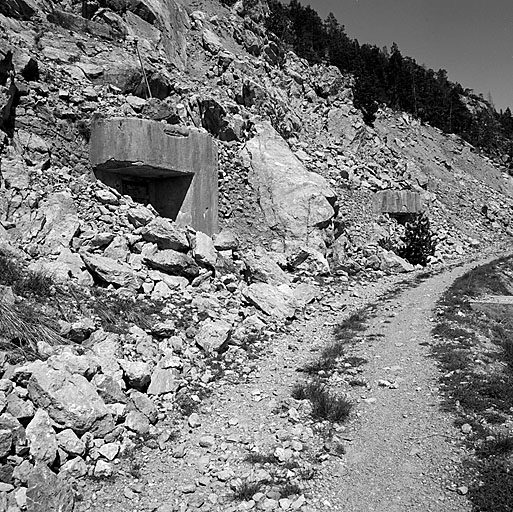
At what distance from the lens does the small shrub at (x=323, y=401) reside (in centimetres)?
591

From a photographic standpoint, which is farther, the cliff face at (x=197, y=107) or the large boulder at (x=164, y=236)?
the cliff face at (x=197, y=107)

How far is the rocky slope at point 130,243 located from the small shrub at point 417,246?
45.9 inches

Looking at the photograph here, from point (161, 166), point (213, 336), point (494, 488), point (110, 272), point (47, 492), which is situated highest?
point (161, 166)

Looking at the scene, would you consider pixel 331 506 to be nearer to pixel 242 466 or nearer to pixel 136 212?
pixel 242 466

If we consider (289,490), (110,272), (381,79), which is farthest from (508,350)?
(381,79)

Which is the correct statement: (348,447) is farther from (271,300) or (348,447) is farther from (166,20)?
(166,20)

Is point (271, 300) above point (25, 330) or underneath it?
above

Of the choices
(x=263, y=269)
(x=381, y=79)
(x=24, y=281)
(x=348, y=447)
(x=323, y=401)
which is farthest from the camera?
(x=381, y=79)

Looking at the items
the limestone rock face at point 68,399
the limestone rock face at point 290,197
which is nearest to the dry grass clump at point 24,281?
the limestone rock face at point 68,399

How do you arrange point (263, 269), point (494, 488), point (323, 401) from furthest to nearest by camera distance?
point (263, 269) → point (323, 401) → point (494, 488)

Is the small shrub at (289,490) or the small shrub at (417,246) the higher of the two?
the small shrub at (417,246)

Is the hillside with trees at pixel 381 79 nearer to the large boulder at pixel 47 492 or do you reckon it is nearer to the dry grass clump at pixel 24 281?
the dry grass clump at pixel 24 281

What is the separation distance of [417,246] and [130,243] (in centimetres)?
1545

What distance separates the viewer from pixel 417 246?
21.1 meters
